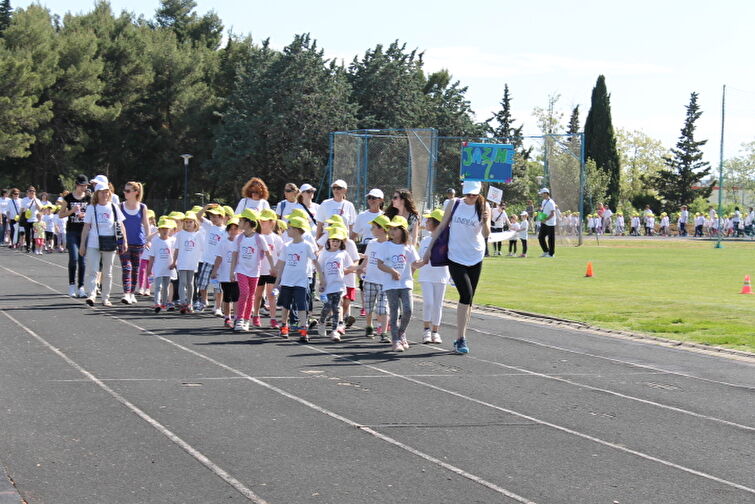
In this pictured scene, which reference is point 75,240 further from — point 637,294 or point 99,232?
point 637,294

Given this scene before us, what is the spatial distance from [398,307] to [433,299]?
0.77 m

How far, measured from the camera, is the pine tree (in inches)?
2896

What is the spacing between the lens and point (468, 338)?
13727 millimetres

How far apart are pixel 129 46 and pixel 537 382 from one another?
6414 cm

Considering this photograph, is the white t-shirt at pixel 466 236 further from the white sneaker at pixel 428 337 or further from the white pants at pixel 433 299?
the white sneaker at pixel 428 337

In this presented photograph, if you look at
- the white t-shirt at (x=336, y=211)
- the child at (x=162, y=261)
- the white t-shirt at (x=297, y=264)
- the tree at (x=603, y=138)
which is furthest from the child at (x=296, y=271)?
the tree at (x=603, y=138)

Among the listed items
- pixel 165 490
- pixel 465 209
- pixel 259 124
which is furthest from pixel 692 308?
pixel 259 124

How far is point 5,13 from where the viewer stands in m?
74.9

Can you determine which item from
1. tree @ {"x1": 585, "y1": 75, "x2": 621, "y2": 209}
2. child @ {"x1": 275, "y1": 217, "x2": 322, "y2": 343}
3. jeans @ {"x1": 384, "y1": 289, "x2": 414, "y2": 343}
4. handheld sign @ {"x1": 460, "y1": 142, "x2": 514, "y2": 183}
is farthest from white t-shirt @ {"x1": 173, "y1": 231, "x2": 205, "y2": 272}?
tree @ {"x1": 585, "y1": 75, "x2": 621, "y2": 209}

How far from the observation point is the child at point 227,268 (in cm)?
1427

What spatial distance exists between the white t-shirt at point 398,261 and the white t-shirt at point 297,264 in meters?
1.01

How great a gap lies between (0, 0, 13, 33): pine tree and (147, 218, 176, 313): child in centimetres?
6247

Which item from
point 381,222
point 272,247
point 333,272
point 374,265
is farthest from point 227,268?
point 381,222

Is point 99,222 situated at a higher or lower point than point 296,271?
higher
